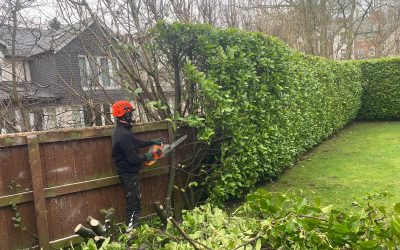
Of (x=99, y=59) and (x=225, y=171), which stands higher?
(x=99, y=59)

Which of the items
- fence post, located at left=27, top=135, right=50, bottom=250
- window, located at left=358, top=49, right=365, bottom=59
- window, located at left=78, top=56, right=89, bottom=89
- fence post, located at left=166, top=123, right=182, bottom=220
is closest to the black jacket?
fence post, located at left=166, top=123, right=182, bottom=220

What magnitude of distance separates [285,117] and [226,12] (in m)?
3.13

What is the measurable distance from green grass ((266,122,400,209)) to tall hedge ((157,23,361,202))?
45 centimetres

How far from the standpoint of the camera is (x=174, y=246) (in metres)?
2.02

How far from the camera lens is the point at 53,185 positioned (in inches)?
157

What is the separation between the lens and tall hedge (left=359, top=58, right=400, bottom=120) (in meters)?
15.0

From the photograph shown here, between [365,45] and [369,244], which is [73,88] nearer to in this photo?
[369,244]

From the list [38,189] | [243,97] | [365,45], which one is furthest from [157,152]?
[365,45]

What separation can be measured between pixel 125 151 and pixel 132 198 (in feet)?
1.97

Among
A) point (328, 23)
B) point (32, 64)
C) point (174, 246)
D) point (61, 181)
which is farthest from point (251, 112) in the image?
point (328, 23)

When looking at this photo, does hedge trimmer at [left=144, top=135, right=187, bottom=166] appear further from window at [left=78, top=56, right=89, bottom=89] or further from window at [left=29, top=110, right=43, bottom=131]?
window at [left=78, top=56, right=89, bottom=89]

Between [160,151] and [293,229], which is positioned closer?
[293,229]

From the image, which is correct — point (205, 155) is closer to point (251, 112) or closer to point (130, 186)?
point (251, 112)

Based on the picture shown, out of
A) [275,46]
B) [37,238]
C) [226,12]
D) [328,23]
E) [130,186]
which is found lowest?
[37,238]
